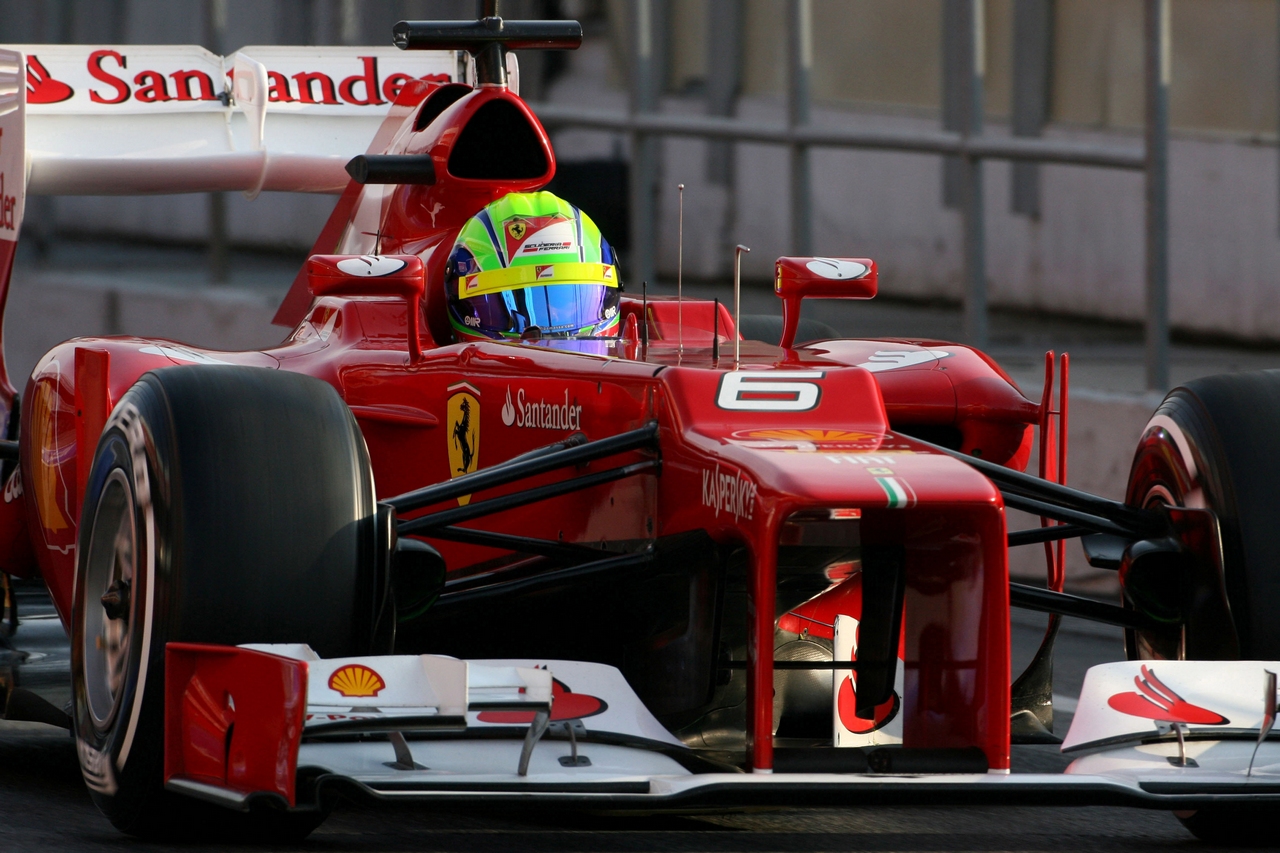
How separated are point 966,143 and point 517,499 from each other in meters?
5.34

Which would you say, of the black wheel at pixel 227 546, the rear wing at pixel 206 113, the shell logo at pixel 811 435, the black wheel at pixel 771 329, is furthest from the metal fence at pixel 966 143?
the black wheel at pixel 227 546

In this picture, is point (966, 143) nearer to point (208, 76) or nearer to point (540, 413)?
point (208, 76)

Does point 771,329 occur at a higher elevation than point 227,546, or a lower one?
higher

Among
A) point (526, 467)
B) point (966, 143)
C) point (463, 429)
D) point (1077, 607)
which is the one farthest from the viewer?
point (966, 143)

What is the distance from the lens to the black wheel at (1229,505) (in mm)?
4473

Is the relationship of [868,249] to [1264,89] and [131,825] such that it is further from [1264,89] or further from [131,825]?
[131,825]

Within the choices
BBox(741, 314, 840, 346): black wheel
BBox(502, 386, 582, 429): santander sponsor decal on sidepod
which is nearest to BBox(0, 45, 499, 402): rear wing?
BBox(741, 314, 840, 346): black wheel

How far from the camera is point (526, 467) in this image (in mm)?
4402

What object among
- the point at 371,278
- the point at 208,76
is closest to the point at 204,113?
the point at 208,76

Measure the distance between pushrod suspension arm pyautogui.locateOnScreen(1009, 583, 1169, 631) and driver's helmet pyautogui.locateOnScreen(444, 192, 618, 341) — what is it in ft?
4.85

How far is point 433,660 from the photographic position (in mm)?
3883

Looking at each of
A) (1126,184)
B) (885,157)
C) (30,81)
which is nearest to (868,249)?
(885,157)

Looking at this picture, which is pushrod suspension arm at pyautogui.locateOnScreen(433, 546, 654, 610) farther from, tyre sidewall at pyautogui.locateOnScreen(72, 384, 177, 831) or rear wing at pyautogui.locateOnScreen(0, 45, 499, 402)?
rear wing at pyautogui.locateOnScreen(0, 45, 499, 402)

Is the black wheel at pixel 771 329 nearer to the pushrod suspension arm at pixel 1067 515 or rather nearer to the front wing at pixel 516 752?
the pushrod suspension arm at pixel 1067 515
